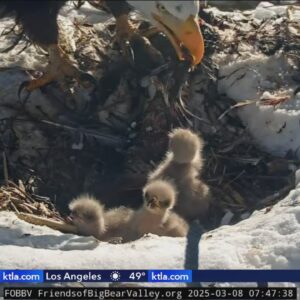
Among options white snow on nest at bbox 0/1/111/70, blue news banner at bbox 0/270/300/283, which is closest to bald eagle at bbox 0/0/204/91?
white snow on nest at bbox 0/1/111/70

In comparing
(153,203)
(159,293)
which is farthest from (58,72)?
(159,293)

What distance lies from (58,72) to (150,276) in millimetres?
3047

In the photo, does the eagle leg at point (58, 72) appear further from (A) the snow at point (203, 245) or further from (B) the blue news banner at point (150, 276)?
(B) the blue news banner at point (150, 276)

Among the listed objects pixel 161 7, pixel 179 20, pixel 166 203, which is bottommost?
pixel 166 203

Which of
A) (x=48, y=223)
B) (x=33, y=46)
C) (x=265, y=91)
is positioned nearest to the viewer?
(x=48, y=223)

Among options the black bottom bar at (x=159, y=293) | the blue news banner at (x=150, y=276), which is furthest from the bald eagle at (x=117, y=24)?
the black bottom bar at (x=159, y=293)

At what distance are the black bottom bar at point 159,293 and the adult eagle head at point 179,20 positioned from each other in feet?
7.83

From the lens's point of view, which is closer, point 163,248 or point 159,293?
point 159,293

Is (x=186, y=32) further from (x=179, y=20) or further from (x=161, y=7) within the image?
(x=161, y=7)

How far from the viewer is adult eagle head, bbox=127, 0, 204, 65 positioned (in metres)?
5.79

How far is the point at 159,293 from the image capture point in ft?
13.7

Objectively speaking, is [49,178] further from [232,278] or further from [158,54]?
[232,278]

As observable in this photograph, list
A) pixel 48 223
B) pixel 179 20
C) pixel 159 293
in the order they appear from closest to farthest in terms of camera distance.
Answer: pixel 159 293 < pixel 48 223 < pixel 179 20

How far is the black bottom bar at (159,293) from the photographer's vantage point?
418 centimetres
